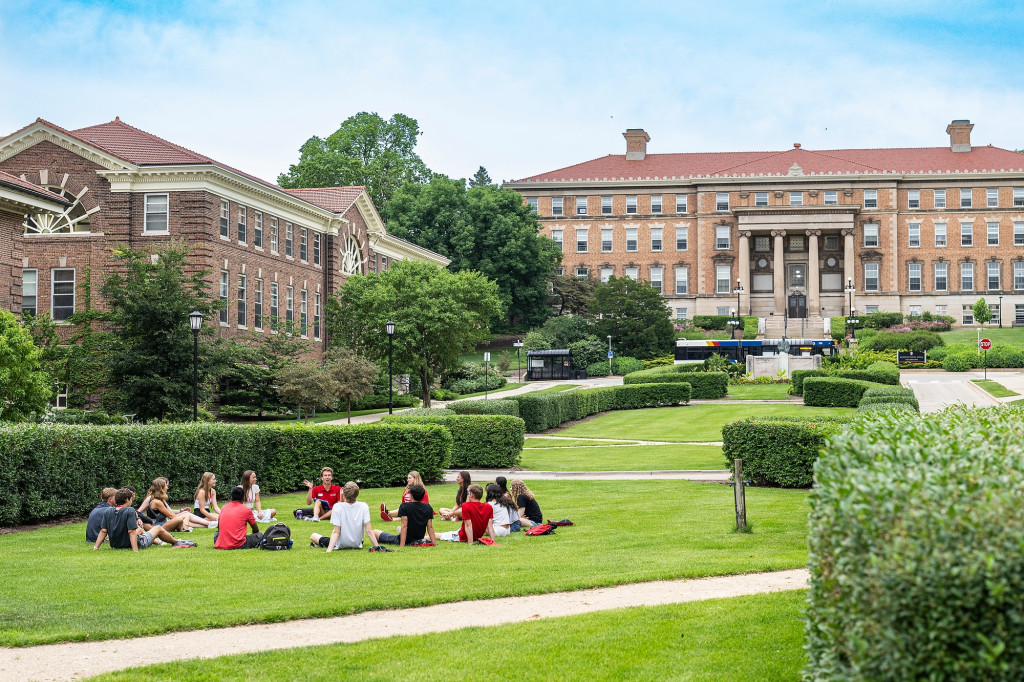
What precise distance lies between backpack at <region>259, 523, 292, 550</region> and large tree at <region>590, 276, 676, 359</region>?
5913 cm

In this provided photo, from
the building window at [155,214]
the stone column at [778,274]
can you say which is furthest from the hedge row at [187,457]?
the stone column at [778,274]

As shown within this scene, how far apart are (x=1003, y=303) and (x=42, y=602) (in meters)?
98.2

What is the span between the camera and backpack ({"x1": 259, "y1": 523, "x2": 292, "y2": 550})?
49.3 ft

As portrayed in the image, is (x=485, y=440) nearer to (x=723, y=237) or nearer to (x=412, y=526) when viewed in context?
(x=412, y=526)

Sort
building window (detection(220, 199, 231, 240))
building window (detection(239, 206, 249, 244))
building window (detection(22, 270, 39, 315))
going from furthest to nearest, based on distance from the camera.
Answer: building window (detection(239, 206, 249, 244)) < building window (detection(220, 199, 231, 240)) < building window (detection(22, 270, 39, 315))

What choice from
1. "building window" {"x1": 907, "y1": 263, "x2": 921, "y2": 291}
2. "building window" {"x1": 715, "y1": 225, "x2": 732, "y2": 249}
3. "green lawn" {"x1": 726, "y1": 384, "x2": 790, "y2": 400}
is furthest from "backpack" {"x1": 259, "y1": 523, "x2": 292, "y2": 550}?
"building window" {"x1": 907, "y1": 263, "x2": 921, "y2": 291}

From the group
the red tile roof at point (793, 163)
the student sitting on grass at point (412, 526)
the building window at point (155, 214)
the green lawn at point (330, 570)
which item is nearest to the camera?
the green lawn at point (330, 570)

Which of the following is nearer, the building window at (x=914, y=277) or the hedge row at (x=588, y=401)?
the hedge row at (x=588, y=401)

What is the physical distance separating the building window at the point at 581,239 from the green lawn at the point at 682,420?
52.6 meters

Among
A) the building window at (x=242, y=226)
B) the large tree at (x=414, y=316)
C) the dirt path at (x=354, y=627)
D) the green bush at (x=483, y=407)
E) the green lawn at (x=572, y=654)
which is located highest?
the building window at (x=242, y=226)

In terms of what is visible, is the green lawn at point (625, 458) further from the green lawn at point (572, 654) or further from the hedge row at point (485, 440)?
the green lawn at point (572, 654)

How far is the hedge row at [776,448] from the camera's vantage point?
22.0m

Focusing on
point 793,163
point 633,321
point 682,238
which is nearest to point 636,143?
point 682,238

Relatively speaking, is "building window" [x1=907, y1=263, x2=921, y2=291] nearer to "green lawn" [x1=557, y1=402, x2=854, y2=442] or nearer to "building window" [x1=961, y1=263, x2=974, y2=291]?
"building window" [x1=961, y1=263, x2=974, y2=291]
